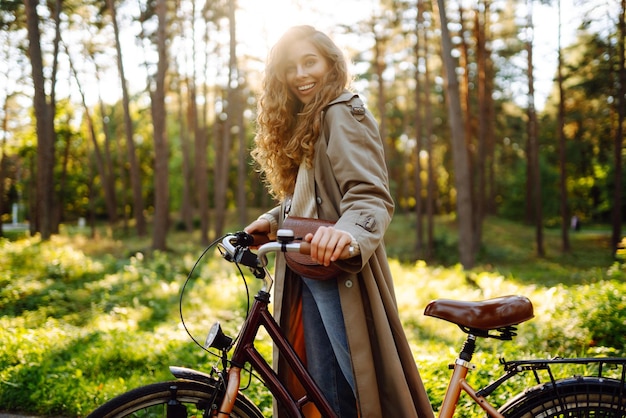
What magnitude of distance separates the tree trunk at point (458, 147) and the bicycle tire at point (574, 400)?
1194 cm

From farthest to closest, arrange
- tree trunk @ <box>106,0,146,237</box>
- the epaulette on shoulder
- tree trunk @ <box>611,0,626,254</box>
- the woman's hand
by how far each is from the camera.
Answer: tree trunk @ <box>106,0,146,237</box>
tree trunk @ <box>611,0,626,254</box>
the epaulette on shoulder
the woman's hand

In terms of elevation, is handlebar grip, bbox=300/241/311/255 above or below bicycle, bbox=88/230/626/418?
above

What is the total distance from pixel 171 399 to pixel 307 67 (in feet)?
4.81

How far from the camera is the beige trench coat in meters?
2.06

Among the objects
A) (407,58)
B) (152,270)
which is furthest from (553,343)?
(407,58)

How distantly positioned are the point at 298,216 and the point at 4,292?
686 cm

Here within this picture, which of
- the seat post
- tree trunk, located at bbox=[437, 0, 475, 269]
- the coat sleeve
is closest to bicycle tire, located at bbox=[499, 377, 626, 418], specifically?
the seat post

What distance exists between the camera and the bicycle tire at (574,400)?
2.06 metres

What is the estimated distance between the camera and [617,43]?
18.2 metres

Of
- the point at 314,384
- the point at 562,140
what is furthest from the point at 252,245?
the point at 562,140

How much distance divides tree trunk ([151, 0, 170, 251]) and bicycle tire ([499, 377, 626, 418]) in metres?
14.9

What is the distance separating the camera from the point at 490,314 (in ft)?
6.67

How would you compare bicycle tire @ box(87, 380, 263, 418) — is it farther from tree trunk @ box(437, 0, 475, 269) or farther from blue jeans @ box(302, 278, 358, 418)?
tree trunk @ box(437, 0, 475, 269)

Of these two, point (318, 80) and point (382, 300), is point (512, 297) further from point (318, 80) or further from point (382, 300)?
point (318, 80)
